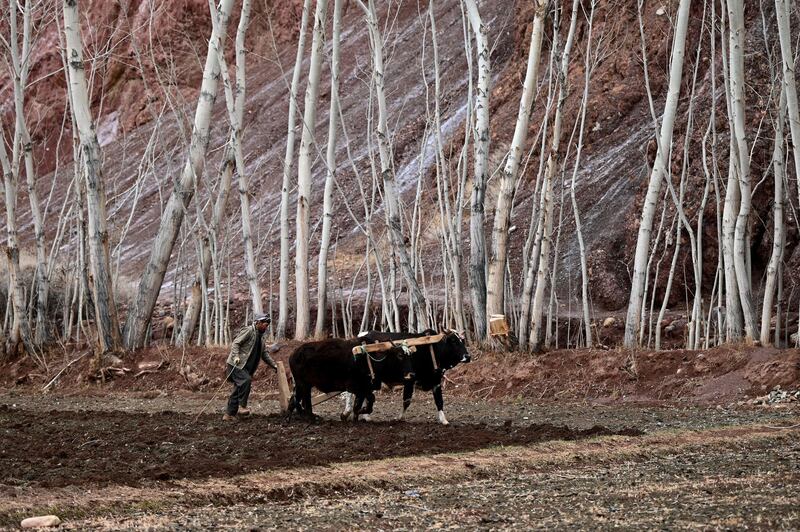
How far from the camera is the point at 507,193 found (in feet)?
65.0

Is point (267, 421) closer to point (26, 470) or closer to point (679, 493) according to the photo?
point (26, 470)

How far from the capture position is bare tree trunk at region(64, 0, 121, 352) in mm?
21891

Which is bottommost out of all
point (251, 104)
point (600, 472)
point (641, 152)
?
point (600, 472)

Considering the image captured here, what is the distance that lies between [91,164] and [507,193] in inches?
319

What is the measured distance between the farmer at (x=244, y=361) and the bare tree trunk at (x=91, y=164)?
24.8 ft

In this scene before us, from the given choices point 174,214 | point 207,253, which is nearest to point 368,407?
point 174,214

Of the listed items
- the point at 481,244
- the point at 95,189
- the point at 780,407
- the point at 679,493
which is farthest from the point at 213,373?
the point at 679,493

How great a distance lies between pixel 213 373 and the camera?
2205cm

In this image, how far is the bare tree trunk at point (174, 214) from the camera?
23.0 metres

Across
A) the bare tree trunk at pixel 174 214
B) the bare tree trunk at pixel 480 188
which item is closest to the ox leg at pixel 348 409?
Result: the bare tree trunk at pixel 480 188

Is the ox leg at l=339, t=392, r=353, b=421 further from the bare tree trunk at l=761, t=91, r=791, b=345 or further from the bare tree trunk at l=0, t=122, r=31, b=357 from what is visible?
the bare tree trunk at l=0, t=122, r=31, b=357

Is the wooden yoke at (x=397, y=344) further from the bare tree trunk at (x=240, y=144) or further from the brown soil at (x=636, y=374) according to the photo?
the bare tree trunk at (x=240, y=144)

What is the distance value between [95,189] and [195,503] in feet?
46.7

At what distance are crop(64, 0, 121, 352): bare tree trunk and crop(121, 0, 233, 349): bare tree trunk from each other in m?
0.85
